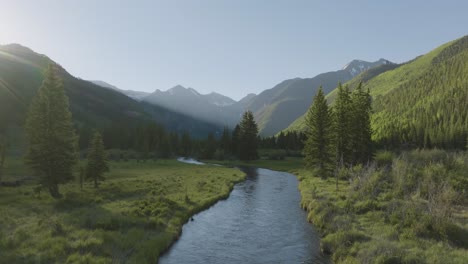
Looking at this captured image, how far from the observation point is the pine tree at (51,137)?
129ft

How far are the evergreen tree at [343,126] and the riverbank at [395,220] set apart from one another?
72.5 ft

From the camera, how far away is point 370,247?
20.2 metres

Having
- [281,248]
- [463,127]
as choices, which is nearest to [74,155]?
[281,248]

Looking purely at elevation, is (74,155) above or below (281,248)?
above

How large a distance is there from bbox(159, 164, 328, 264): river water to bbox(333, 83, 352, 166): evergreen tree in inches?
913

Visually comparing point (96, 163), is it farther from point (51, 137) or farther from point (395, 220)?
point (395, 220)

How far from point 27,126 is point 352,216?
37.5m

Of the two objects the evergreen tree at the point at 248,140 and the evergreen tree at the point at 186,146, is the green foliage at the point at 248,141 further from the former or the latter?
the evergreen tree at the point at 186,146

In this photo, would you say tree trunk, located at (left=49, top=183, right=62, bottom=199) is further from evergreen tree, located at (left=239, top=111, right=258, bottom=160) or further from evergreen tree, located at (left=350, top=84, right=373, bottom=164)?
evergreen tree, located at (left=239, top=111, right=258, bottom=160)

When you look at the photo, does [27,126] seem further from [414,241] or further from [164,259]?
[414,241]

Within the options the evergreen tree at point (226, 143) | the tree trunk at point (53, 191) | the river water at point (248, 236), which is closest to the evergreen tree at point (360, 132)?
the river water at point (248, 236)

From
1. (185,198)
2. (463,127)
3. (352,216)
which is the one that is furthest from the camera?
(463,127)

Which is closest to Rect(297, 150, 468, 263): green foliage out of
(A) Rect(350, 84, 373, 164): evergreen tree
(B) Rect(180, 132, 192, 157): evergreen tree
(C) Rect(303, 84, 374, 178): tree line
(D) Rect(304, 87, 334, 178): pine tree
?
(C) Rect(303, 84, 374, 178): tree line

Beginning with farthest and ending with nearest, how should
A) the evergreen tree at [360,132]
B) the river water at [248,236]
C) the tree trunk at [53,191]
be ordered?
the evergreen tree at [360,132], the tree trunk at [53,191], the river water at [248,236]
